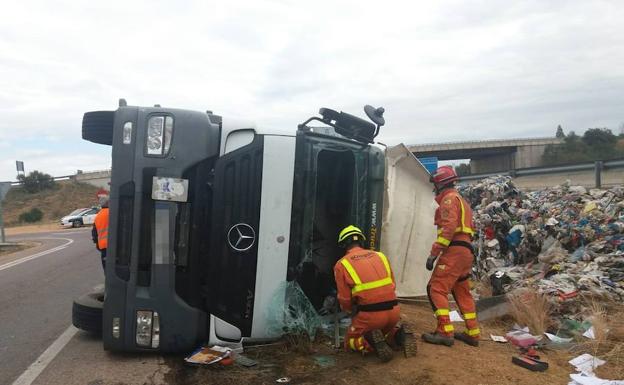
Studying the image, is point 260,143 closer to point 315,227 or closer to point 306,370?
point 315,227

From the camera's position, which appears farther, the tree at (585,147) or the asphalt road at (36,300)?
the tree at (585,147)

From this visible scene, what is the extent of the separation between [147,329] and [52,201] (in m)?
54.4

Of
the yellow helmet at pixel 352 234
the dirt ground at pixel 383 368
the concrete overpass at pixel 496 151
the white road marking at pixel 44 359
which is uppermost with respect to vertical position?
the concrete overpass at pixel 496 151

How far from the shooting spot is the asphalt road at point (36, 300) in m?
5.06

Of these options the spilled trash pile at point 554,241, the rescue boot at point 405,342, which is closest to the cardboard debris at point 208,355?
the rescue boot at point 405,342

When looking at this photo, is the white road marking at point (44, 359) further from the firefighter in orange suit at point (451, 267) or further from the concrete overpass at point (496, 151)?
the concrete overpass at point (496, 151)

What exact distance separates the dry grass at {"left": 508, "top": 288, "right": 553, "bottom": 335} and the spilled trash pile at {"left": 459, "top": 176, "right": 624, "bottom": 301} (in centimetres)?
50

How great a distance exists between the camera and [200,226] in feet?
14.1

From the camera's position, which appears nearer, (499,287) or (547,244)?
(499,287)

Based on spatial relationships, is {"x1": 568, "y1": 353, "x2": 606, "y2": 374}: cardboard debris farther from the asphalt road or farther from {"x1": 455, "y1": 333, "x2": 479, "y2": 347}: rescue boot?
the asphalt road

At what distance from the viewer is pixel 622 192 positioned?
10.2 m

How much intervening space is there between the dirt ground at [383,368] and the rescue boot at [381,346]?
7cm

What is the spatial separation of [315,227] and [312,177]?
62 cm

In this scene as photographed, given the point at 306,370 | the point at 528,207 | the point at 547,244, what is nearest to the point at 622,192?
the point at 528,207
